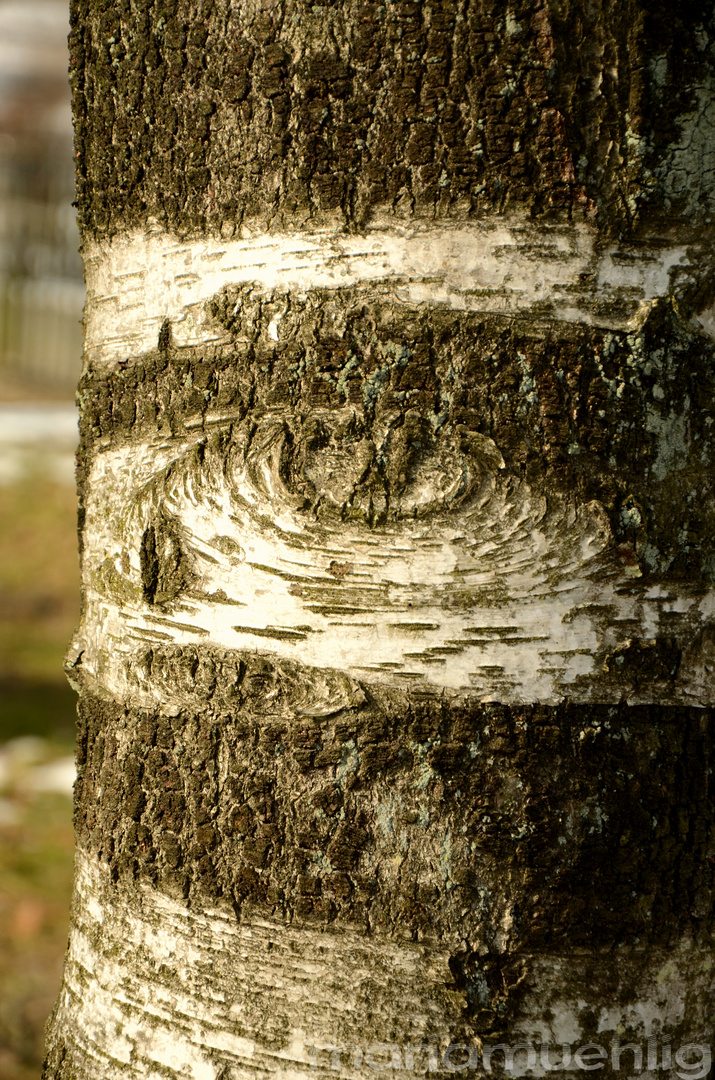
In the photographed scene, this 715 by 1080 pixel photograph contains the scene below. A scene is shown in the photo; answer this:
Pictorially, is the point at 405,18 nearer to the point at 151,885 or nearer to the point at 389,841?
the point at 389,841

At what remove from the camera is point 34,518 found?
9.37 metres

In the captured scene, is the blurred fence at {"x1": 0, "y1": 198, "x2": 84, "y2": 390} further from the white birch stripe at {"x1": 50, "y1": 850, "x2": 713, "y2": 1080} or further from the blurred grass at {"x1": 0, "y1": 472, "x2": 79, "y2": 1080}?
the white birch stripe at {"x1": 50, "y1": 850, "x2": 713, "y2": 1080}

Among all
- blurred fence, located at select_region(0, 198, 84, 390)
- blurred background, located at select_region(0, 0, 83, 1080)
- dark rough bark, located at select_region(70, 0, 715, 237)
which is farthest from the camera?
blurred fence, located at select_region(0, 198, 84, 390)

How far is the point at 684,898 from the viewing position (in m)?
1.06

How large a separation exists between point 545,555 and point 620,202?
15.6 inches

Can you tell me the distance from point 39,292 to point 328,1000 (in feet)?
45.6

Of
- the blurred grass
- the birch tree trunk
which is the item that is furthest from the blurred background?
the birch tree trunk

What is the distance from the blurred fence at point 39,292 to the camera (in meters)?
12.7

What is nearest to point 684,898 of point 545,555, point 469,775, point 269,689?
point 469,775

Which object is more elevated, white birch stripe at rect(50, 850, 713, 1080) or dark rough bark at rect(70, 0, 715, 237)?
dark rough bark at rect(70, 0, 715, 237)

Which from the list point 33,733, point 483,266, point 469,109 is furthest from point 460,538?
point 33,733
